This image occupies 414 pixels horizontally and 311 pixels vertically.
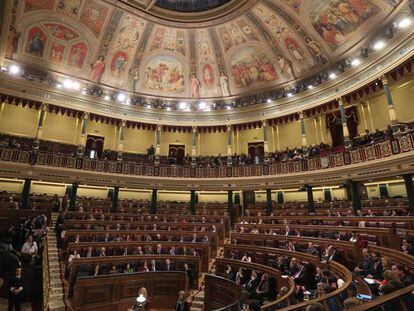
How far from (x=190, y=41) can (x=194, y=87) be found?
3.24 m

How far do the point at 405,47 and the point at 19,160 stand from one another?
18864mm

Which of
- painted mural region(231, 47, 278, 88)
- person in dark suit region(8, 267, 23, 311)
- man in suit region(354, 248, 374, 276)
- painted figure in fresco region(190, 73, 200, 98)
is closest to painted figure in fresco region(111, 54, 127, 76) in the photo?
painted figure in fresco region(190, 73, 200, 98)

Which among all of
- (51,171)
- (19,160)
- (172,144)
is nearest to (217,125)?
(172,144)

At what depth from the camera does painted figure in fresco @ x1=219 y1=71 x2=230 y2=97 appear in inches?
762

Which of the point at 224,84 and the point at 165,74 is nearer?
the point at 224,84

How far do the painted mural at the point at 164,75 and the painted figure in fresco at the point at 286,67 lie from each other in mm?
7179

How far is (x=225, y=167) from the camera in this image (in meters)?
17.5

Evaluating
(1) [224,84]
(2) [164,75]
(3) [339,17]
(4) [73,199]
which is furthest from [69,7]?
(3) [339,17]

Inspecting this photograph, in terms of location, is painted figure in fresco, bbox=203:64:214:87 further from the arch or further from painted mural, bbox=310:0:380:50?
painted mural, bbox=310:0:380:50

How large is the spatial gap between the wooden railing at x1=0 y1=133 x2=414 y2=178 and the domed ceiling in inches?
224

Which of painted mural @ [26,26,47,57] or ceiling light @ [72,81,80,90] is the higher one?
painted mural @ [26,26,47,57]

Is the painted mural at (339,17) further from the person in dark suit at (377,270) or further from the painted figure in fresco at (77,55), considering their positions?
the painted figure in fresco at (77,55)

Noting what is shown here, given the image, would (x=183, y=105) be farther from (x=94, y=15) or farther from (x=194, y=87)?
(x=94, y=15)

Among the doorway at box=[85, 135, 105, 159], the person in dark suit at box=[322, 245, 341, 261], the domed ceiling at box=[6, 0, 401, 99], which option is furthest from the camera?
the doorway at box=[85, 135, 105, 159]
